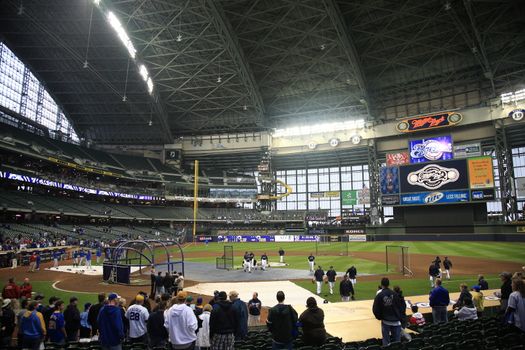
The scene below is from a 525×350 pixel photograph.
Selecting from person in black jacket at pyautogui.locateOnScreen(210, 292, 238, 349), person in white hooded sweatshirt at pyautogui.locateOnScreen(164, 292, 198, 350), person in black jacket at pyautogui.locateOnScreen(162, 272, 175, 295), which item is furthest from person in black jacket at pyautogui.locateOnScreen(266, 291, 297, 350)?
person in black jacket at pyautogui.locateOnScreen(162, 272, 175, 295)

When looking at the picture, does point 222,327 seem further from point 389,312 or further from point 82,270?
point 82,270

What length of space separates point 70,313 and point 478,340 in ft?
36.4

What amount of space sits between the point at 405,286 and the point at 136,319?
18513mm

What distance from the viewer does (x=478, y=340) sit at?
25.4 feet

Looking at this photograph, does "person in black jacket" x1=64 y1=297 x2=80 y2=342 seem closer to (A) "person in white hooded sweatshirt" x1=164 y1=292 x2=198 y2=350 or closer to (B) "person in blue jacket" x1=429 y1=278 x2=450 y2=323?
(A) "person in white hooded sweatshirt" x1=164 y1=292 x2=198 y2=350

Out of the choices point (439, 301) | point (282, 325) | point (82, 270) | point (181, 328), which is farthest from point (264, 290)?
point (82, 270)

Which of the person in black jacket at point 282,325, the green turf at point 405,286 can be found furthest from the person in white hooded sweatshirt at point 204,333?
the green turf at point 405,286

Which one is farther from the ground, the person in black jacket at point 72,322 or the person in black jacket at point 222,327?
the person in black jacket at point 222,327

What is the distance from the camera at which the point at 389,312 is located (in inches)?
337

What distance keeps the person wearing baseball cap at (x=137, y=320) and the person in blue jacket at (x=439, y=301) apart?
8887mm

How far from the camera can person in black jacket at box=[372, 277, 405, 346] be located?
849 cm

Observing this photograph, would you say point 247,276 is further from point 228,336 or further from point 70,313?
point 228,336

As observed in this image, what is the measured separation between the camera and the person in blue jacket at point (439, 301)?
11.1m

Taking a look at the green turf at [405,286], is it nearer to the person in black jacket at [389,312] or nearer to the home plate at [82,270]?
the person in black jacket at [389,312]
